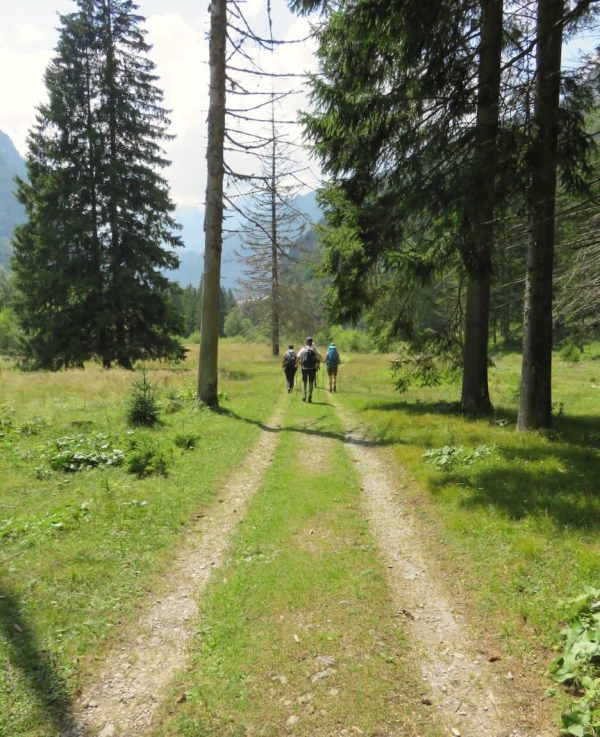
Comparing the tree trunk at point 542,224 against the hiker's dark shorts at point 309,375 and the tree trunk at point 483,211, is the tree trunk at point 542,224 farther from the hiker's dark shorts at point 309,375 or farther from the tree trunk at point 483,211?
the hiker's dark shorts at point 309,375

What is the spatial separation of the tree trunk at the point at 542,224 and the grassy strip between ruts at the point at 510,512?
93 cm

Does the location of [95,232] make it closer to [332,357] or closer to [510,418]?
[332,357]

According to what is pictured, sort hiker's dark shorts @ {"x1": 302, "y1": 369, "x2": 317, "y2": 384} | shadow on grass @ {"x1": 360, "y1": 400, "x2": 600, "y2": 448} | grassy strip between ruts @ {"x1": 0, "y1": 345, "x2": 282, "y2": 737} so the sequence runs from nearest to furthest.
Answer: grassy strip between ruts @ {"x1": 0, "y1": 345, "x2": 282, "y2": 737}, shadow on grass @ {"x1": 360, "y1": 400, "x2": 600, "y2": 448}, hiker's dark shorts @ {"x1": 302, "y1": 369, "x2": 317, "y2": 384}

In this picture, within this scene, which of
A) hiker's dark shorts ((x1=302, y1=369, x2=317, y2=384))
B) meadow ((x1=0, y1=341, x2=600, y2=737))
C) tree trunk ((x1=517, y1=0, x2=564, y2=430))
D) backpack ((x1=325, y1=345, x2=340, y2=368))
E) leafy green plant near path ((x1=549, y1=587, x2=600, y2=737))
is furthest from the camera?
backpack ((x1=325, y1=345, x2=340, y2=368))

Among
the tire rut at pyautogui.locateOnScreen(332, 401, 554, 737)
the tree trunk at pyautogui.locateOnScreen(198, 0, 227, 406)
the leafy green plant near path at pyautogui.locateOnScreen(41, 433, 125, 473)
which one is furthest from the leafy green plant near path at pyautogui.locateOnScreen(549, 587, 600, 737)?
the tree trunk at pyautogui.locateOnScreen(198, 0, 227, 406)

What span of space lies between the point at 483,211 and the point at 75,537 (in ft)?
25.5

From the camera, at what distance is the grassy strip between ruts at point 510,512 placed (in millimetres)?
3979

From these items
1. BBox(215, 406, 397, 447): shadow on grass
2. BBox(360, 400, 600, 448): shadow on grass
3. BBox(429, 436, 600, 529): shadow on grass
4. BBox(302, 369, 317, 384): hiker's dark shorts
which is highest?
BBox(302, 369, 317, 384): hiker's dark shorts

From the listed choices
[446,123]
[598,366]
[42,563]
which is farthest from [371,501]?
[598,366]

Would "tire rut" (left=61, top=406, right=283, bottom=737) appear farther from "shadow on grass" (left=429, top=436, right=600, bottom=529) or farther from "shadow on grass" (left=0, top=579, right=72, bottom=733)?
"shadow on grass" (left=429, top=436, right=600, bottom=529)

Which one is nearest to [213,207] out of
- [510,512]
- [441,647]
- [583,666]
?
[510,512]

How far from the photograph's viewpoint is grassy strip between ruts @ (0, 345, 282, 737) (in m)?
3.43

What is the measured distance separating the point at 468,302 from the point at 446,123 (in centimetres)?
420

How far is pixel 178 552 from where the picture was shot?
541 cm
